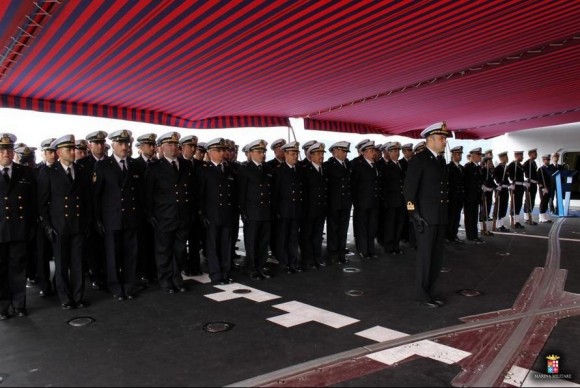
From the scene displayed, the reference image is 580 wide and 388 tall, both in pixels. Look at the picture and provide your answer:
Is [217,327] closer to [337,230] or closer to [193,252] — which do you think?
[193,252]

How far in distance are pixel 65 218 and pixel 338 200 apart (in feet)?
12.8

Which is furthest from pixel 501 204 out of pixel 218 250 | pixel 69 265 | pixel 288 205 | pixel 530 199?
pixel 69 265

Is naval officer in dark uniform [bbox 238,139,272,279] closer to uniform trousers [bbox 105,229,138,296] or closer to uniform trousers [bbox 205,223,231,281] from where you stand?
uniform trousers [bbox 205,223,231,281]

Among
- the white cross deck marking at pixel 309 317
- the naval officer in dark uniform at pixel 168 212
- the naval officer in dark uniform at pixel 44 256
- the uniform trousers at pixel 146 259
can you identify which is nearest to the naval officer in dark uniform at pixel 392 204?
the white cross deck marking at pixel 309 317

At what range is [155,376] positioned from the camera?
3.09 meters

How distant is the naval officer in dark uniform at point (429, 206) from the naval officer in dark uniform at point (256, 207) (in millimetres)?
2002

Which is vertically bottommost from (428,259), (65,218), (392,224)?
(428,259)

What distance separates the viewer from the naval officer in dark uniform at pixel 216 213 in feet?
19.1

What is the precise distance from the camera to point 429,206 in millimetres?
4809

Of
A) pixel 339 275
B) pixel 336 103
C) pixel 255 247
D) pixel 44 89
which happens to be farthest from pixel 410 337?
pixel 336 103

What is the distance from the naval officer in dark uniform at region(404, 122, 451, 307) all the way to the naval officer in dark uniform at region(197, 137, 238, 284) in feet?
7.66

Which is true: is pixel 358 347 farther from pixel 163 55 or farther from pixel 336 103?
pixel 336 103

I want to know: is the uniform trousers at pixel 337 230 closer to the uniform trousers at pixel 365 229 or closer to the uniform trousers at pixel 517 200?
the uniform trousers at pixel 365 229

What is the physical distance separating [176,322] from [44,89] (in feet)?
18.5
